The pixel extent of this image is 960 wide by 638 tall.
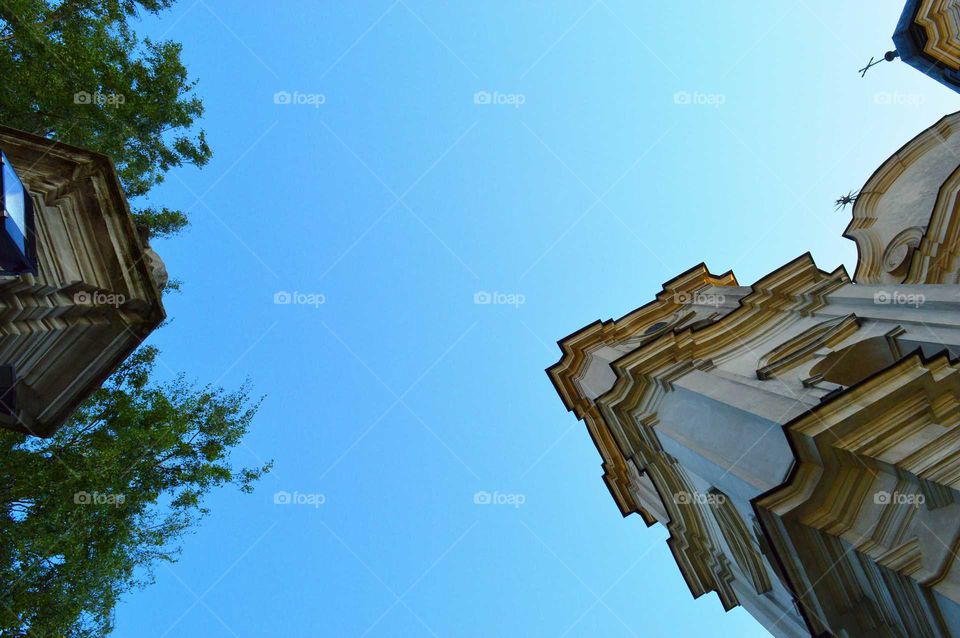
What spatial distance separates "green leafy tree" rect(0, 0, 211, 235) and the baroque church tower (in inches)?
544

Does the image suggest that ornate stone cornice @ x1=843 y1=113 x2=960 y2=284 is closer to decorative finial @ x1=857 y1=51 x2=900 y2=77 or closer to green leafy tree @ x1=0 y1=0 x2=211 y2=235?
decorative finial @ x1=857 y1=51 x2=900 y2=77

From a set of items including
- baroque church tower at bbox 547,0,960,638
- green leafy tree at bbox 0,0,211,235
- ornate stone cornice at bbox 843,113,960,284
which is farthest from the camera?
ornate stone cornice at bbox 843,113,960,284

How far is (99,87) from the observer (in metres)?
13.9

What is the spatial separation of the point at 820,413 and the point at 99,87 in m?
16.8

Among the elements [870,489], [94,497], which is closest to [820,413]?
[870,489]

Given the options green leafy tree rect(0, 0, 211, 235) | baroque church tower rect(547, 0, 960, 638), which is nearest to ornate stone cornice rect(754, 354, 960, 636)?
baroque church tower rect(547, 0, 960, 638)

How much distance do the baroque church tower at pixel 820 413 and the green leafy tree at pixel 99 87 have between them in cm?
1382

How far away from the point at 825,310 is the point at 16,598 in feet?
62.6

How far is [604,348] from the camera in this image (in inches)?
798

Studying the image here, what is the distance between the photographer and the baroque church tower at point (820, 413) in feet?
24.8

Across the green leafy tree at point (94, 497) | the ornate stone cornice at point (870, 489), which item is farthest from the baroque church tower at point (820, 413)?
the green leafy tree at point (94, 497)

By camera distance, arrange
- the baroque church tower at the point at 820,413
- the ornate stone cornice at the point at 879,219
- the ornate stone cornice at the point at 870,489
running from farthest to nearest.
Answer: the ornate stone cornice at the point at 879,219 → the baroque church tower at the point at 820,413 → the ornate stone cornice at the point at 870,489

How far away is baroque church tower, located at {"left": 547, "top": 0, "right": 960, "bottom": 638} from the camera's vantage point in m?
7.55

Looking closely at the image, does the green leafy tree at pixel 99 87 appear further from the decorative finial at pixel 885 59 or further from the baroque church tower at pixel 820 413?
the decorative finial at pixel 885 59
